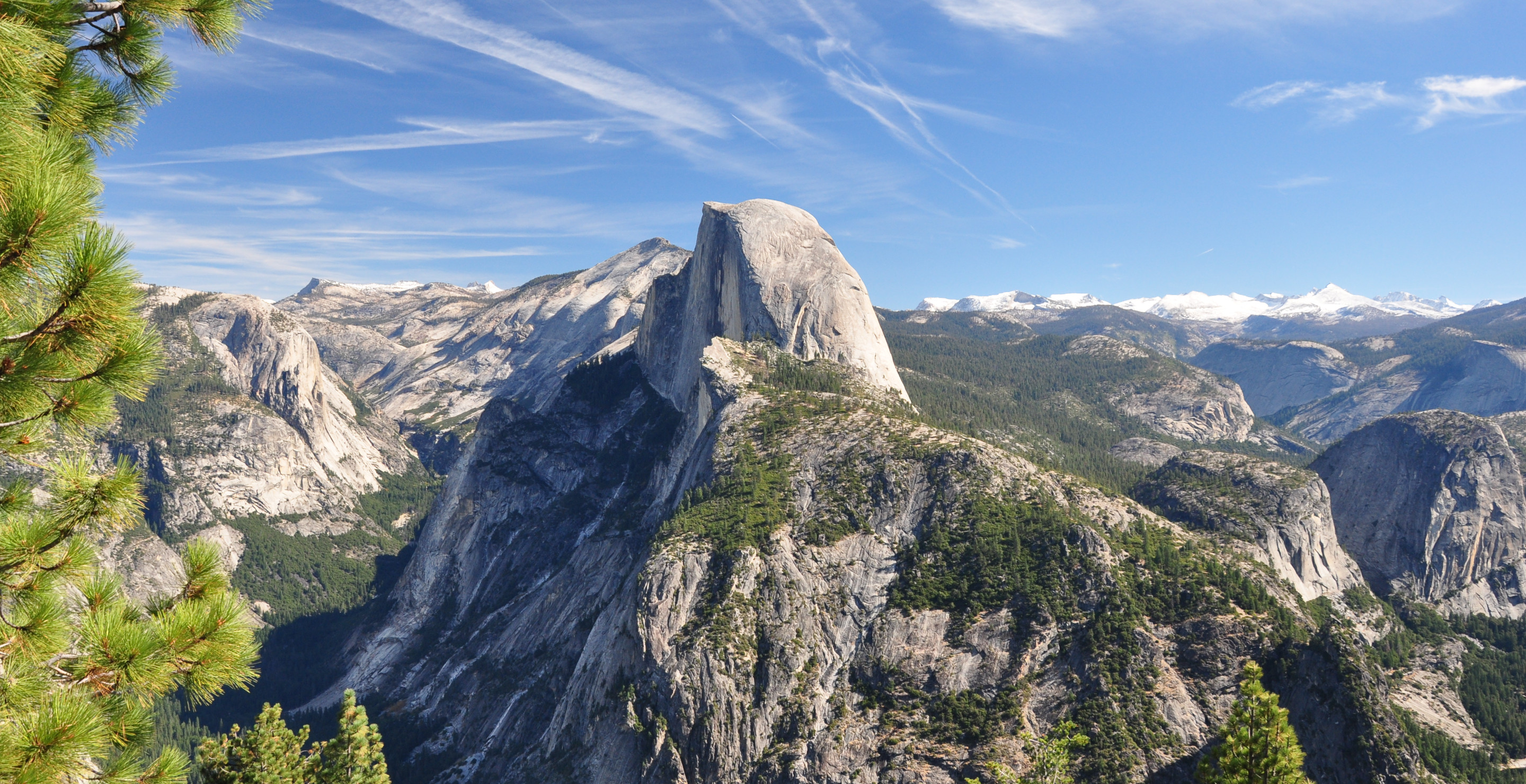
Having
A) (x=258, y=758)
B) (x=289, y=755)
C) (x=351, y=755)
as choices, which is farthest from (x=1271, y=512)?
(x=258, y=758)

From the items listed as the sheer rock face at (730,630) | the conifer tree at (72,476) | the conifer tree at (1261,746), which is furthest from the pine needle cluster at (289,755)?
the sheer rock face at (730,630)

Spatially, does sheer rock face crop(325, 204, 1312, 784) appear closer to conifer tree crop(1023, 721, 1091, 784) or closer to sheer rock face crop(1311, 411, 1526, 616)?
conifer tree crop(1023, 721, 1091, 784)

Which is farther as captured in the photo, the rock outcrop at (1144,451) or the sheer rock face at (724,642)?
the rock outcrop at (1144,451)

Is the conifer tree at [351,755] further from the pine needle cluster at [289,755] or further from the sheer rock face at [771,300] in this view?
the sheer rock face at [771,300]

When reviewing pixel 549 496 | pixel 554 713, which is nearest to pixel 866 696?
pixel 554 713

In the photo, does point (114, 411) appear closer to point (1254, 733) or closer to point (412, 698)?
point (1254, 733)

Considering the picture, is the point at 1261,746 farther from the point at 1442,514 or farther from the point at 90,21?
the point at 1442,514
